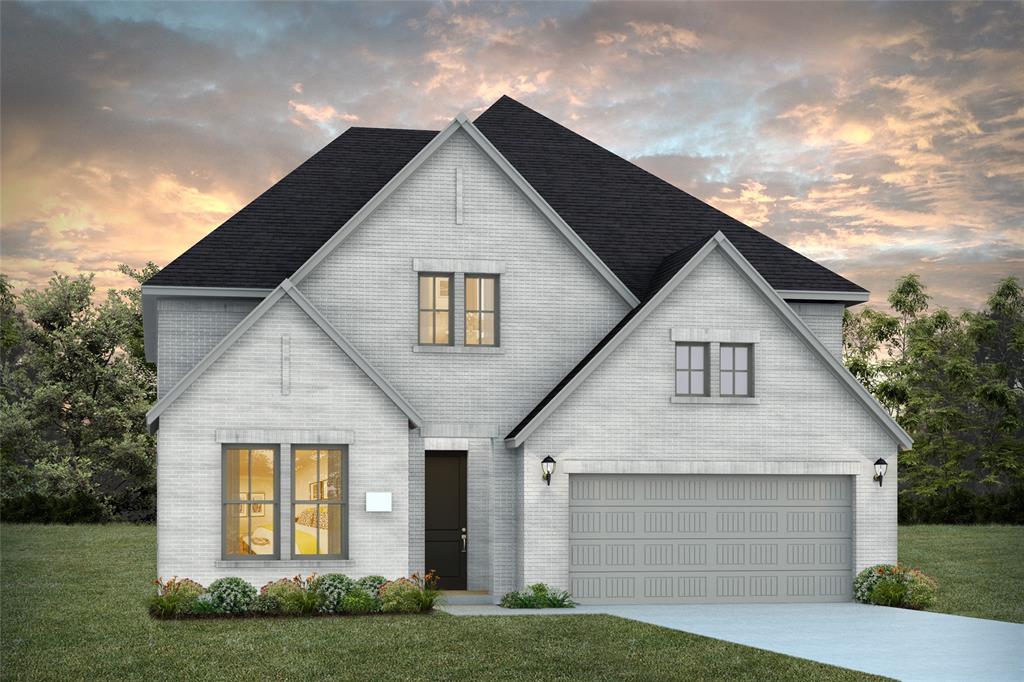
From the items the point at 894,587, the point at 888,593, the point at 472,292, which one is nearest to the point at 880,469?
the point at 894,587

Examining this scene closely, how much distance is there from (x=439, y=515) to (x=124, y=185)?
952cm

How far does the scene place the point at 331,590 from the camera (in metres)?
20.6

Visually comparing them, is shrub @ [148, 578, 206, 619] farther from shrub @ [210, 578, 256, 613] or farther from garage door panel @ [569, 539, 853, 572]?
garage door panel @ [569, 539, 853, 572]

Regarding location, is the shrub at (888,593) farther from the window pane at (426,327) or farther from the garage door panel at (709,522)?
the window pane at (426,327)

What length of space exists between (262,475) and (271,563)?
1.57 meters

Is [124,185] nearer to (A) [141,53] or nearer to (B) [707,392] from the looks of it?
(A) [141,53]

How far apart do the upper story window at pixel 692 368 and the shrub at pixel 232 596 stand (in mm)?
8929

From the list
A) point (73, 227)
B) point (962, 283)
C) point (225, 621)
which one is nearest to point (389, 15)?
point (962, 283)

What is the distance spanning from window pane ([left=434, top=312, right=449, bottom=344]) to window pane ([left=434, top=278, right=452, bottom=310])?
16 cm

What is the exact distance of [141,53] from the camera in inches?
643

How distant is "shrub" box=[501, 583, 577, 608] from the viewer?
21734 mm

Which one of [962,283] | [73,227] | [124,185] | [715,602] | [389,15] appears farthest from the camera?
[73,227]

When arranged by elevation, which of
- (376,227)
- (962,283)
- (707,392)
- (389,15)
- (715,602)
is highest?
(389,15)

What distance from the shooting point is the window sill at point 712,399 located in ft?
75.5
